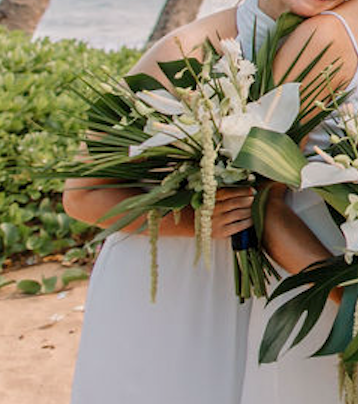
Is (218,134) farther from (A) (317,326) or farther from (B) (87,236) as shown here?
(B) (87,236)

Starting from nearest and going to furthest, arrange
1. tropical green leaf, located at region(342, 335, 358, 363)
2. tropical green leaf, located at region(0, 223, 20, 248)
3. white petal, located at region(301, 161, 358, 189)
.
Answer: tropical green leaf, located at region(342, 335, 358, 363) → white petal, located at region(301, 161, 358, 189) → tropical green leaf, located at region(0, 223, 20, 248)

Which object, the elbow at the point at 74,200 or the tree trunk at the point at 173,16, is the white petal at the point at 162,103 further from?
the tree trunk at the point at 173,16

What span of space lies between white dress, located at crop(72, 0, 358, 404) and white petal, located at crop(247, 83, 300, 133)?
327 mm

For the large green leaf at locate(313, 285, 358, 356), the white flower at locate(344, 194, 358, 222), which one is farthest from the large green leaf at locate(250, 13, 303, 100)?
the large green leaf at locate(313, 285, 358, 356)

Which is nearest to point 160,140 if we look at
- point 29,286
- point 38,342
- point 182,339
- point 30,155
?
point 182,339

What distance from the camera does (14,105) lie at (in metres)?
5.23

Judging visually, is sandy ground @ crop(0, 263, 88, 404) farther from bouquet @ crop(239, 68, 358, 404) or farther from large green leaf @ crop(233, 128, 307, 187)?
large green leaf @ crop(233, 128, 307, 187)

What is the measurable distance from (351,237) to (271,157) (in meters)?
0.21

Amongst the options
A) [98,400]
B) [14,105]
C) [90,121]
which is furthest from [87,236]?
[90,121]

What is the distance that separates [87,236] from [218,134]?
3567mm

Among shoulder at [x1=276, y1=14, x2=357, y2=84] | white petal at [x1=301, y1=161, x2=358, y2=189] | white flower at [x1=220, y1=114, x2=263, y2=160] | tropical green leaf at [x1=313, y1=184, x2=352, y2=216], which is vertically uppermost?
shoulder at [x1=276, y1=14, x2=357, y2=84]

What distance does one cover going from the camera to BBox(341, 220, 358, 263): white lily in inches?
64.3

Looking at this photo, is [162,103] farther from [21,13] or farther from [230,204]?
[21,13]

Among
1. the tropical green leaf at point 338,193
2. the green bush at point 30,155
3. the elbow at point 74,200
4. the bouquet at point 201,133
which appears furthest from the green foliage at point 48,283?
the tropical green leaf at point 338,193
